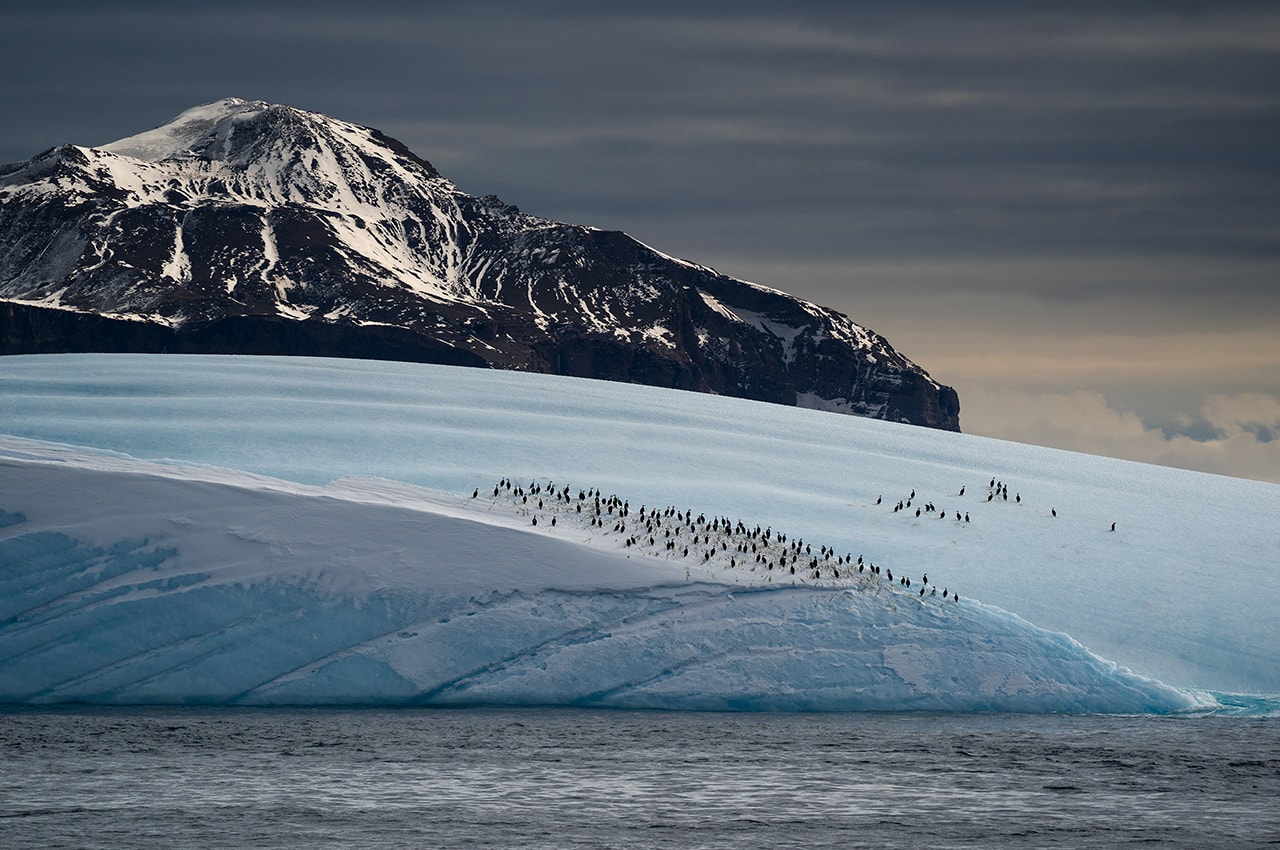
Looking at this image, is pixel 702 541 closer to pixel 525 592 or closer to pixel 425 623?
pixel 525 592

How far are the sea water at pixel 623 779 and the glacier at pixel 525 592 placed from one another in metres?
0.78

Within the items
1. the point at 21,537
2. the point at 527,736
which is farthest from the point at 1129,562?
the point at 21,537

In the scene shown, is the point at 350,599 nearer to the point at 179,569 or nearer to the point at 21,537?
the point at 179,569

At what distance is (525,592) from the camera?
25.0 m

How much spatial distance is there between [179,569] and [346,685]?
3.54 m

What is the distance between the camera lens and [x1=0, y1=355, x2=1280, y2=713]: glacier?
78.6ft

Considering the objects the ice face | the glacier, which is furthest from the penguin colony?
the ice face

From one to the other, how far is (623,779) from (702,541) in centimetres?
934

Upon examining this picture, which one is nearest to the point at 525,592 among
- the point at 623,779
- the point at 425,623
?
the point at 425,623

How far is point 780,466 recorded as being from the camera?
3550cm

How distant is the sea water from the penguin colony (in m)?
3.42

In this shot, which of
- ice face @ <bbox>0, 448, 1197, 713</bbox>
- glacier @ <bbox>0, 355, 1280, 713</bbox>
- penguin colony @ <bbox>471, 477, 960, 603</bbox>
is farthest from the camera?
penguin colony @ <bbox>471, 477, 960, 603</bbox>

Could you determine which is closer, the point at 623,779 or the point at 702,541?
the point at 623,779

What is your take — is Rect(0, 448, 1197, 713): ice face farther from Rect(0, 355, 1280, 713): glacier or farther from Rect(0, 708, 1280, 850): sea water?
Rect(0, 708, 1280, 850): sea water
